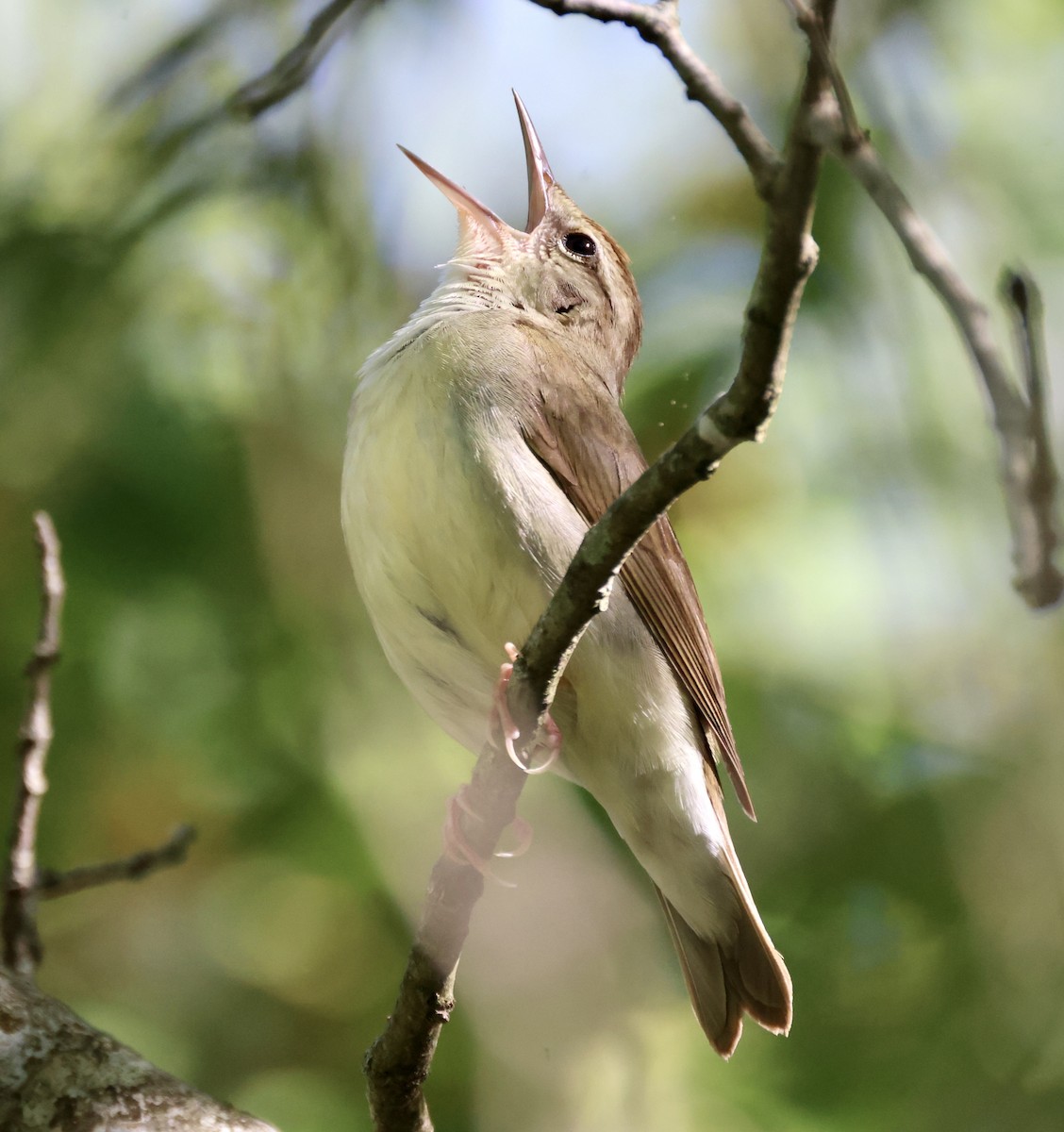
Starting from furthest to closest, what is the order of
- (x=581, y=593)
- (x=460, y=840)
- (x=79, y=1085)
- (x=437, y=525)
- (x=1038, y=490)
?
(x=437, y=525) → (x=460, y=840) → (x=79, y=1085) → (x=581, y=593) → (x=1038, y=490)

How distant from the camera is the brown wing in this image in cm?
313

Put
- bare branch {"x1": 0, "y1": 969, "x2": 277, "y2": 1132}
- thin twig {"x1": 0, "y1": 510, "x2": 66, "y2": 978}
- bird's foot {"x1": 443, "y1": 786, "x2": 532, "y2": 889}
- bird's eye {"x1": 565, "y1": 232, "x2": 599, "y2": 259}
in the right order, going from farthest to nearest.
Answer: bird's eye {"x1": 565, "y1": 232, "x2": 599, "y2": 259}, thin twig {"x1": 0, "y1": 510, "x2": 66, "y2": 978}, bird's foot {"x1": 443, "y1": 786, "x2": 532, "y2": 889}, bare branch {"x1": 0, "y1": 969, "x2": 277, "y2": 1132}

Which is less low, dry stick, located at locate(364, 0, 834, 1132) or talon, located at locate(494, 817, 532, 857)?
dry stick, located at locate(364, 0, 834, 1132)

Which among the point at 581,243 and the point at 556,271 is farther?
the point at 581,243

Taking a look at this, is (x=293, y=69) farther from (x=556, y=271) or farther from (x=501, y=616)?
(x=501, y=616)

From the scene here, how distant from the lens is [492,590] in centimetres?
298

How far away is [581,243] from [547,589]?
1528 millimetres

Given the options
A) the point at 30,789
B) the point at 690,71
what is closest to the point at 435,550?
the point at 30,789

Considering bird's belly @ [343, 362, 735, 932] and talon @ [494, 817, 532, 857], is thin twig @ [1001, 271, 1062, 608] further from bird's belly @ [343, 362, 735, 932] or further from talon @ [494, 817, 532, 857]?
talon @ [494, 817, 532, 857]

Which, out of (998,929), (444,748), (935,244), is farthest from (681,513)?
(935,244)

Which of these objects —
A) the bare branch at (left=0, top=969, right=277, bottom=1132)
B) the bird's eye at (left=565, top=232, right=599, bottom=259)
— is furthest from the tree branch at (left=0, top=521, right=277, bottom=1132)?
the bird's eye at (left=565, top=232, right=599, bottom=259)

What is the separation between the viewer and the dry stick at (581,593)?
166 cm

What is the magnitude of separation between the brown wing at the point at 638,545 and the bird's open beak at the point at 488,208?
88 centimetres

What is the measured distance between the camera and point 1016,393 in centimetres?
122
